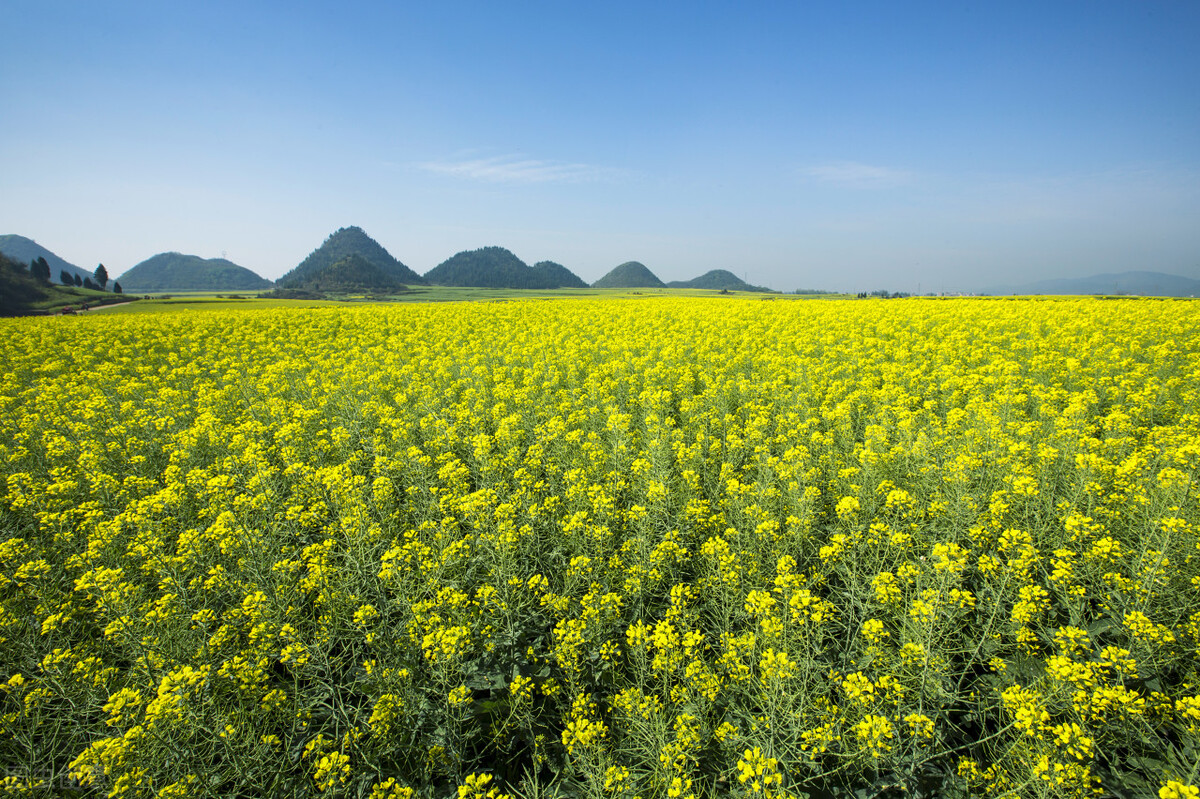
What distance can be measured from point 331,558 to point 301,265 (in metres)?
240

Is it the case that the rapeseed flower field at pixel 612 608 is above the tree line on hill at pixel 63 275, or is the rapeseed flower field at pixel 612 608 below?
below

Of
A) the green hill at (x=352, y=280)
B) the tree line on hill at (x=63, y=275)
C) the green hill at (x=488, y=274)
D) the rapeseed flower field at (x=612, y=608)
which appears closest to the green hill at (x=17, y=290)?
the tree line on hill at (x=63, y=275)

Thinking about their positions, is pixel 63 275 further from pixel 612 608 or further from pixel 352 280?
pixel 612 608

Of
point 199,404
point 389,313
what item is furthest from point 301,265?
point 199,404

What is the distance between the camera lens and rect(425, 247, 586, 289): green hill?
567ft

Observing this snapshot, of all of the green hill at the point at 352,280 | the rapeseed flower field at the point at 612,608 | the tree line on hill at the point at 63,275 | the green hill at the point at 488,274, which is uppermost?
the green hill at the point at 488,274

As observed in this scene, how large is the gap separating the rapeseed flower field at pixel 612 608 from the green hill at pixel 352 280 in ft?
380

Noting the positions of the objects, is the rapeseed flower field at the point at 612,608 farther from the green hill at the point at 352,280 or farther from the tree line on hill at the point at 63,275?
the green hill at the point at 352,280

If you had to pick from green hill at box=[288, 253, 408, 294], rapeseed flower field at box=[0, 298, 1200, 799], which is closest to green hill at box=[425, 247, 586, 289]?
green hill at box=[288, 253, 408, 294]

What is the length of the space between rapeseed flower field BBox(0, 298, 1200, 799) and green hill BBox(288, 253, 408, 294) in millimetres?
115838

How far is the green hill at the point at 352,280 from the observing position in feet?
373

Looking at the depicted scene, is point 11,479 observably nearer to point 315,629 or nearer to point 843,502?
point 315,629

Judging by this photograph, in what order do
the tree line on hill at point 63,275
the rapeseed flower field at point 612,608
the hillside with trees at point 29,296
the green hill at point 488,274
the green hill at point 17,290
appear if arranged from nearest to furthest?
the rapeseed flower field at point 612,608 → the hillside with trees at point 29,296 → the green hill at point 17,290 → the tree line on hill at point 63,275 → the green hill at point 488,274

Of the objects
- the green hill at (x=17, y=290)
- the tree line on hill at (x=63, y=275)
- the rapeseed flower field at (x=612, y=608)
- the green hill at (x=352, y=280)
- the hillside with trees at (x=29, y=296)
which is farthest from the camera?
the green hill at (x=352, y=280)
